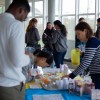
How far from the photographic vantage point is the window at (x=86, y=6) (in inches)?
295

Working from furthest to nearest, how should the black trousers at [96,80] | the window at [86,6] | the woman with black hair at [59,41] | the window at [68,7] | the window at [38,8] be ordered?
the window at [38,8] → the window at [68,7] → the window at [86,6] → the woman with black hair at [59,41] → the black trousers at [96,80]

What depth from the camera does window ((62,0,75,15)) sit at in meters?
8.30

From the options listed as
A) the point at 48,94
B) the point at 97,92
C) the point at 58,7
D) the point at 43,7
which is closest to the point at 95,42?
the point at 97,92

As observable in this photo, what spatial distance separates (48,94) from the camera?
233 centimetres

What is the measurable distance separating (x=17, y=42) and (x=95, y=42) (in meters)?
0.90

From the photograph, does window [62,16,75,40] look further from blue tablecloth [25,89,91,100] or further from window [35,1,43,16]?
blue tablecloth [25,89,91,100]

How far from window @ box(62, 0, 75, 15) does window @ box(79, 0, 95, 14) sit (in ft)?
1.22

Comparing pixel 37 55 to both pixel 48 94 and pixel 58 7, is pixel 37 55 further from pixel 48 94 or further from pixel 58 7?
pixel 58 7

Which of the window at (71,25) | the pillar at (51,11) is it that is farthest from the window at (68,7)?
the pillar at (51,11)

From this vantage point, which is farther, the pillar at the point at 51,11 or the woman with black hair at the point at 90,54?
the pillar at the point at 51,11

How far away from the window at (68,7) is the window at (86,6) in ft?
1.22

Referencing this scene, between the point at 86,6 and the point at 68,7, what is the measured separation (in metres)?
0.95

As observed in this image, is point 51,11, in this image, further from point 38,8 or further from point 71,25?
point 38,8

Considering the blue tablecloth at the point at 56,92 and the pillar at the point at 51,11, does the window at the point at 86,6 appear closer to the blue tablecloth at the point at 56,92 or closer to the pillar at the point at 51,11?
the pillar at the point at 51,11
